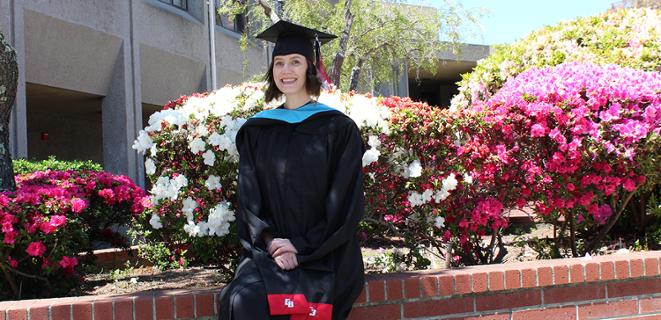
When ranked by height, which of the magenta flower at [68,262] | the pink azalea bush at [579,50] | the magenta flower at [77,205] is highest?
the pink azalea bush at [579,50]

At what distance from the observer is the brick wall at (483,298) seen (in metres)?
3.44

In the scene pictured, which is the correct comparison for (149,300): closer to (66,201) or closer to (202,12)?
(66,201)

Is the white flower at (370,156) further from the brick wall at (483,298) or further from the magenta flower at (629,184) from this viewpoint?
the magenta flower at (629,184)

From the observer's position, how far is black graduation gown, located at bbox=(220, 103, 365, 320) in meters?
3.06

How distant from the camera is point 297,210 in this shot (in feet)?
10.5

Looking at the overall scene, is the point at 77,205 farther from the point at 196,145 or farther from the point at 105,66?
the point at 105,66

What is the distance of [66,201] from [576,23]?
517 cm

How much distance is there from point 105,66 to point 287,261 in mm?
11331

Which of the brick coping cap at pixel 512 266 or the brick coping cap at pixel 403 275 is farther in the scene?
the brick coping cap at pixel 512 266

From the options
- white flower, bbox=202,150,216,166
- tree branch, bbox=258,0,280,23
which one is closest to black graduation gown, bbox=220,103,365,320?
white flower, bbox=202,150,216,166

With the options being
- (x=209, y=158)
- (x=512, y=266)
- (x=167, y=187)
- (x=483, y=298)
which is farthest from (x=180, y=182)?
(x=512, y=266)

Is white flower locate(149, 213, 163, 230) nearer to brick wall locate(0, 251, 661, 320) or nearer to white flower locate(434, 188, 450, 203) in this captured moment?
brick wall locate(0, 251, 661, 320)

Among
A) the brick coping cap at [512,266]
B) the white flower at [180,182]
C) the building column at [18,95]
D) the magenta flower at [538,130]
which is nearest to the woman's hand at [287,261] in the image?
the brick coping cap at [512,266]

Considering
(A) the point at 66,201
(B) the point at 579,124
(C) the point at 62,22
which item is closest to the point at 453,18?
(C) the point at 62,22
